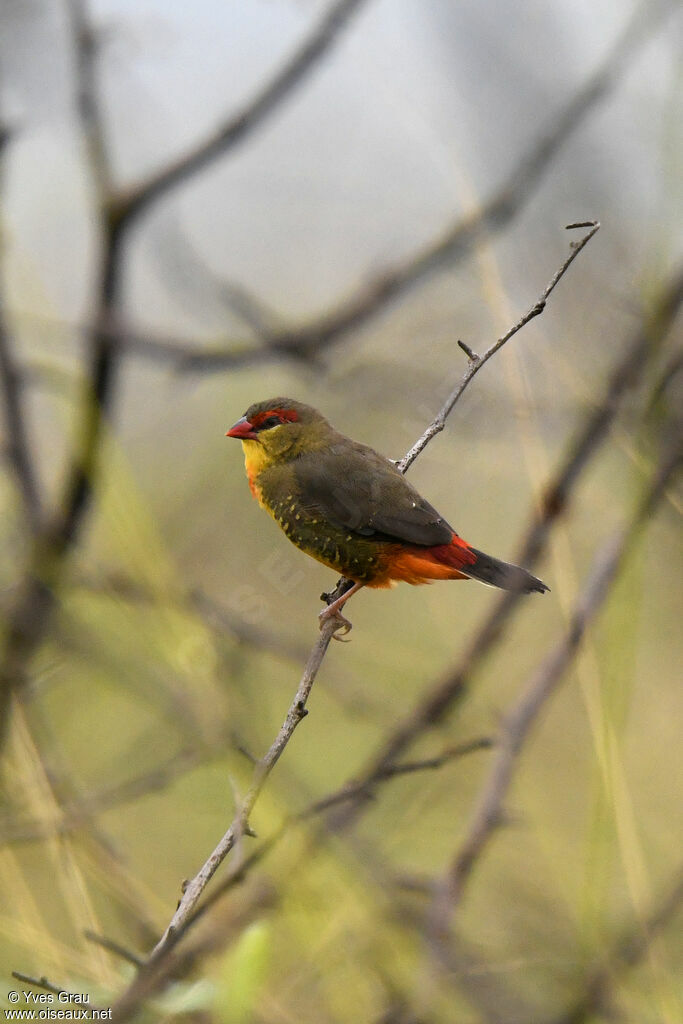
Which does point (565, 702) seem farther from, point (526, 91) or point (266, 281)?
point (526, 91)

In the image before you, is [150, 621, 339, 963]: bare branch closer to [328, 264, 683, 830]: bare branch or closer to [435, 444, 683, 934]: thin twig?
[435, 444, 683, 934]: thin twig

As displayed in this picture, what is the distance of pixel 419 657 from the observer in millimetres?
3750

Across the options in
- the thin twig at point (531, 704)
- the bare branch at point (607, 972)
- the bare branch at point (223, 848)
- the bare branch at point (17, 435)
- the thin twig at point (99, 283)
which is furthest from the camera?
the bare branch at point (17, 435)

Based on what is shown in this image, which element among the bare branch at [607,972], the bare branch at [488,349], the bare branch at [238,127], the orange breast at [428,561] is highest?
the bare branch at [238,127]

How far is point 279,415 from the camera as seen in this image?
10.2 ft

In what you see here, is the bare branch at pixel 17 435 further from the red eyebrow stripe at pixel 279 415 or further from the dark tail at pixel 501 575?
the dark tail at pixel 501 575

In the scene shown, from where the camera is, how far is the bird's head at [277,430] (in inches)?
120

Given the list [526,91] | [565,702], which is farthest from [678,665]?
[526,91]

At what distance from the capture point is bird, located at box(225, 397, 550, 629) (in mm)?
2824

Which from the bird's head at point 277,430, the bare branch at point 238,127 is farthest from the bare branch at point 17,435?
the bird's head at point 277,430

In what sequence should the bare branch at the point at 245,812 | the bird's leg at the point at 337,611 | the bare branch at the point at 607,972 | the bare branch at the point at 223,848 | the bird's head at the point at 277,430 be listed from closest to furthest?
the bare branch at the point at 245,812
the bare branch at the point at 223,848
the bare branch at the point at 607,972
the bird's leg at the point at 337,611
the bird's head at the point at 277,430

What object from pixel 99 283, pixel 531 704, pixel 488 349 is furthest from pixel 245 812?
pixel 99 283

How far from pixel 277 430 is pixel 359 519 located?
1.47 feet

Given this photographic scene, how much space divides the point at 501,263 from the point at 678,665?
1833 mm
